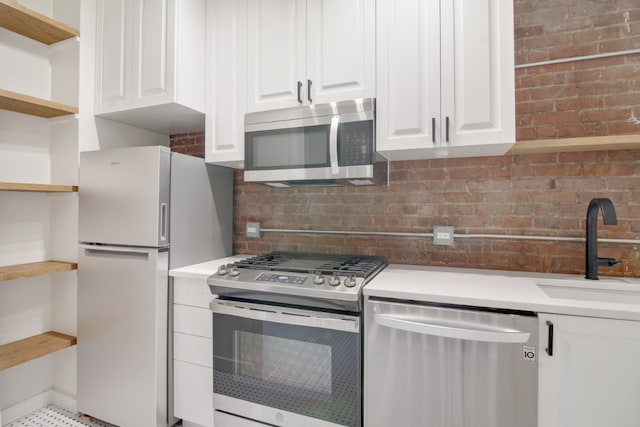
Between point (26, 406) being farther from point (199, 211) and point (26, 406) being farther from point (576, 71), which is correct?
point (576, 71)

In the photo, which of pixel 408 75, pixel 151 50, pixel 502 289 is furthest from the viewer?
pixel 151 50

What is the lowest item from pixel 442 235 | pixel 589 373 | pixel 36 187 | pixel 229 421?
pixel 229 421

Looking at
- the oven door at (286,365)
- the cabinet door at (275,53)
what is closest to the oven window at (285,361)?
the oven door at (286,365)

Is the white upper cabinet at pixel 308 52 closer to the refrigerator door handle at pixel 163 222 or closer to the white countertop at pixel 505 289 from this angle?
the refrigerator door handle at pixel 163 222

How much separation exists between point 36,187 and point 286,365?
5.82ft

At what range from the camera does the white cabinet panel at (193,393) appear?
1816 millimetres

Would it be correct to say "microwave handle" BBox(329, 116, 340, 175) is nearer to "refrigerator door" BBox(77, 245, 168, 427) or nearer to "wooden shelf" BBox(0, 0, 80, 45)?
"refrigerator door" BBox(77, 245, 168, 427)

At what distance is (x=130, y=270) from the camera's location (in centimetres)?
188

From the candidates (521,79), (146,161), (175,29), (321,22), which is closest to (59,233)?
(146,161)

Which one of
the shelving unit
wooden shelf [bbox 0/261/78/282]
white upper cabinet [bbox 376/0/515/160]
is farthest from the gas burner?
the shelving unit

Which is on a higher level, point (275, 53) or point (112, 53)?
point (112, 53)

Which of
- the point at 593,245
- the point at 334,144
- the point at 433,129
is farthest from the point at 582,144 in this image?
the point at 334,144

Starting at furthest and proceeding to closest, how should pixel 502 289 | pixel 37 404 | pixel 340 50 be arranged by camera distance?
pixel 37 404
pixel 340 50
pixel 502 289

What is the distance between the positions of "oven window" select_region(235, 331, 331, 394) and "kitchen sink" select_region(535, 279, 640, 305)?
1155 millimetres
